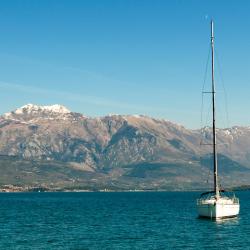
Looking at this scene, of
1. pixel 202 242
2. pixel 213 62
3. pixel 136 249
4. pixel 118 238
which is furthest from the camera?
pixel 213 62

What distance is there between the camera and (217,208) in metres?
133

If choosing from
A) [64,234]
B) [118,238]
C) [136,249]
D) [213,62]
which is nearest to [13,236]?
[64,234]

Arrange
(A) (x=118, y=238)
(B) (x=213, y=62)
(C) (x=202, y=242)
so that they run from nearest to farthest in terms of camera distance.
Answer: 1. (C) (x=202, y=242)
2. (A) (x=118, y=238)
3. (B) (x=213, y=62)

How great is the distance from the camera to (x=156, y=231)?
126 metres

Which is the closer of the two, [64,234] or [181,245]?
[181,245]

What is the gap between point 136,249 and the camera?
97.1 meters

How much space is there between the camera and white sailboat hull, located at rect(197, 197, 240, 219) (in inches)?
5236

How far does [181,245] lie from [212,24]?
63834mm

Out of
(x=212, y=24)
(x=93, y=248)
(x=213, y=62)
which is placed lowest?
(x=93, y=248)

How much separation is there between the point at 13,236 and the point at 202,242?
38.1 m

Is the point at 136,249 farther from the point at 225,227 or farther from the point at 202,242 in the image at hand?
the point at 225,227

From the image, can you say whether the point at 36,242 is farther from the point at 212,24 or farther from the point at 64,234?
the point at 212,24

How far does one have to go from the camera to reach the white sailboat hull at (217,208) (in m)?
133

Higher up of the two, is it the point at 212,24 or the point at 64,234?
the point at 212,24
